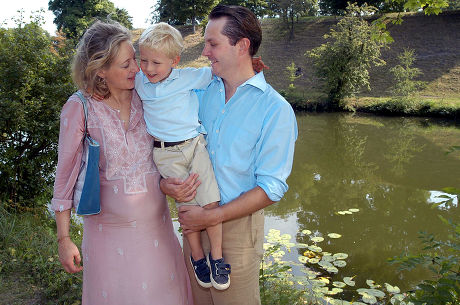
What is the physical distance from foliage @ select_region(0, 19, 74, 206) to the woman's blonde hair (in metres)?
3.50

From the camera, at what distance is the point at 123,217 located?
181cm

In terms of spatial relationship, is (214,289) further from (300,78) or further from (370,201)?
(300,78)

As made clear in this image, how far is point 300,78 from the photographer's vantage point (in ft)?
81.7

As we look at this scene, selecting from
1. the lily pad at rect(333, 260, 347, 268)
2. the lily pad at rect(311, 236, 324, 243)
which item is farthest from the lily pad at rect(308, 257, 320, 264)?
the lily pad at rect(311, 236, 324, 243)

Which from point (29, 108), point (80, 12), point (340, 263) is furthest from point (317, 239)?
point (80, 12)

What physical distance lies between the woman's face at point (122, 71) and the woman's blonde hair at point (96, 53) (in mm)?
19

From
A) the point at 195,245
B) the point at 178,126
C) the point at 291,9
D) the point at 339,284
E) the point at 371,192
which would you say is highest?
the point at 291,9

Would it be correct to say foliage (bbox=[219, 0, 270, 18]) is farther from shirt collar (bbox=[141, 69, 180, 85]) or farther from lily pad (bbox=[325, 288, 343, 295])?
shirt collar (bbox=[141, 69, 180, 85])

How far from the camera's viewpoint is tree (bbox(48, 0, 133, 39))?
3500 cm

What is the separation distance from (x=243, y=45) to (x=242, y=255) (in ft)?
3.21

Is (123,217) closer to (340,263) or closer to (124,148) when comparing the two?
(124,148)

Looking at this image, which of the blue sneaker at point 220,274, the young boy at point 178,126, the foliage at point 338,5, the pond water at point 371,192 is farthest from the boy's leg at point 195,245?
the foliage at point 338,5

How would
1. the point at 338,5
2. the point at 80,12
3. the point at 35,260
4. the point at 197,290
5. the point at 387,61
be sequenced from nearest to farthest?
the point at 197,290, the point at 35,260, the point at 387,61, the point at 338,5, the point at 80,12

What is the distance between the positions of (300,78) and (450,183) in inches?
636
